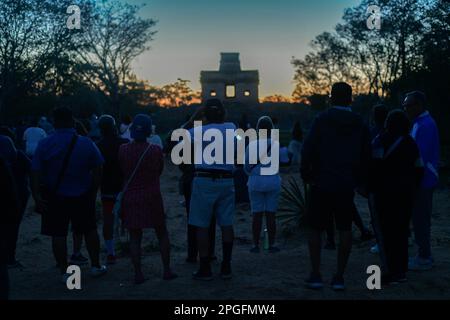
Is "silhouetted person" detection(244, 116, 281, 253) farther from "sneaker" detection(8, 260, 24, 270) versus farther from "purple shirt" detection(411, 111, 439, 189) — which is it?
"sneaker" detection(8, 260, 24, 270)

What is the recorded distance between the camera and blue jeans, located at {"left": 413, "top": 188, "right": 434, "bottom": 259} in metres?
6.15

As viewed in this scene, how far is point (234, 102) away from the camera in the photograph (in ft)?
177

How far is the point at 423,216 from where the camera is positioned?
20.3ft

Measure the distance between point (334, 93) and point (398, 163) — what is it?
1073mm

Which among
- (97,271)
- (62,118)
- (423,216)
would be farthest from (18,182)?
(423,216)

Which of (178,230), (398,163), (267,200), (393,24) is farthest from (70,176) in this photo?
(393,24)

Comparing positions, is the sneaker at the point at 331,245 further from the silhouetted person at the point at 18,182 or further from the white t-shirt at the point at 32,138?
the white t-shirt at the point at 32,138

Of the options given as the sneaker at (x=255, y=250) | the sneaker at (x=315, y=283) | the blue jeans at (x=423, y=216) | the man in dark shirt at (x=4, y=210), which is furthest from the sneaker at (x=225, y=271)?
the man in dark shirt at (x=4, y=210)

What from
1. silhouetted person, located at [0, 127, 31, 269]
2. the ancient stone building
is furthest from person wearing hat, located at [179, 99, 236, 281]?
the ancient stone building

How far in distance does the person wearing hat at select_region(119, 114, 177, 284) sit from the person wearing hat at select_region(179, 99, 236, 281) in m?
0.39

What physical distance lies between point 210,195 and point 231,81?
5427 cm
